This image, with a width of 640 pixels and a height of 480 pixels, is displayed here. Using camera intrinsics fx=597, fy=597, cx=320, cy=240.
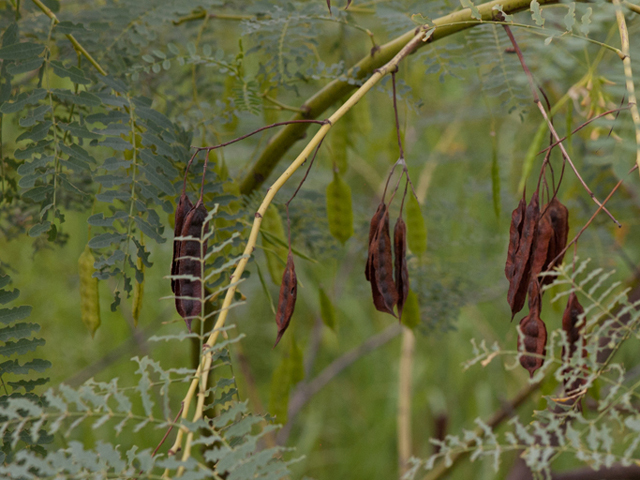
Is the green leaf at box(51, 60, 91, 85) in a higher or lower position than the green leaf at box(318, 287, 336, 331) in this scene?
higher

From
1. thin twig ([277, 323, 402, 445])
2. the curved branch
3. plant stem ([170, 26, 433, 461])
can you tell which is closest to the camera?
plant stem ([170, 26, 433, 461])

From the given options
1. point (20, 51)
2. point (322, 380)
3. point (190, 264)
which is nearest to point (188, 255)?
point (190, 264)

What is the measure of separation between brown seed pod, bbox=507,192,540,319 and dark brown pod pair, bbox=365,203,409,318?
0.07 metres

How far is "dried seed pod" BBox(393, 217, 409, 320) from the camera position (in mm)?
387

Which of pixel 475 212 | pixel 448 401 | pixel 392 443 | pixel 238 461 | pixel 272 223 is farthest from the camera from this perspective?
pixel 448 401

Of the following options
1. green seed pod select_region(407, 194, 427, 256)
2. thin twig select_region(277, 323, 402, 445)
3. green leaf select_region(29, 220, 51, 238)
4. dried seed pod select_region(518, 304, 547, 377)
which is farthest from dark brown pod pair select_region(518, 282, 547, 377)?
thin twig select_region(277, 323, 402, 445)

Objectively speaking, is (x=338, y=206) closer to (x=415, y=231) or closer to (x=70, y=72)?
Answer: (x=415, y=231)

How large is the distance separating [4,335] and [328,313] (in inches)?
12.4

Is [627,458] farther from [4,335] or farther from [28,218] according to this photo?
[28,218]

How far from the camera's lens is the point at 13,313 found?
44cm

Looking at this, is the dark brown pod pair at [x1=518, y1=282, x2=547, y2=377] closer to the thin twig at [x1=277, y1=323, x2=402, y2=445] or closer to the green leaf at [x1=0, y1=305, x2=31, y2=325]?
the green leaf at [x1=0, y1=305, x2=31, y2=325]

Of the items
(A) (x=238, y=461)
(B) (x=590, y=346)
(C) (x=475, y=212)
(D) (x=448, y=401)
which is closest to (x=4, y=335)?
(A) (x=238, y=461)

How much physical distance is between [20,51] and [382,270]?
327 millimetres

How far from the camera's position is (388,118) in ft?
5.33
